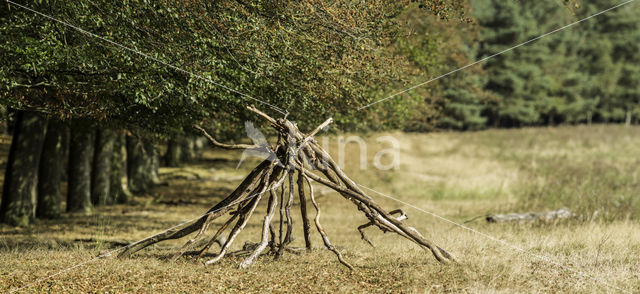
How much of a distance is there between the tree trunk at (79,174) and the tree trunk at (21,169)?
2314mm

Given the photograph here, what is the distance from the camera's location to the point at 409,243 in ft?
35.6

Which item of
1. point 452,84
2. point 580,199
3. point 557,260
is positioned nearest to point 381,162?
point 452,84

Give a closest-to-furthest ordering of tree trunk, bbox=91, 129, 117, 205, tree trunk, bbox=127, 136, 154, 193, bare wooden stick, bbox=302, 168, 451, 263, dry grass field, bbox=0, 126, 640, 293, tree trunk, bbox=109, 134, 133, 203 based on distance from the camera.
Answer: dry grass field, bbox=0, 126, 640, 293
bare wooden stick, bbox=302, 168, 451, 263
tree trunk, bbox=91, 129, 117, 205
tree trunk, bbox=109, 134, 133, 203
tree trunk, bbox=127, 136, 154, 193

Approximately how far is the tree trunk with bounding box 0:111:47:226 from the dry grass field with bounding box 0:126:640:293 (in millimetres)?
572

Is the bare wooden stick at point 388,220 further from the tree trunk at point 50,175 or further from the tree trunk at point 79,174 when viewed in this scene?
the tree trunk at point 79,174

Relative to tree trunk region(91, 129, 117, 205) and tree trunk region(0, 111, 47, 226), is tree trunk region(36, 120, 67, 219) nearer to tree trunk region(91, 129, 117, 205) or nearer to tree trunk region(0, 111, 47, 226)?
tree trunk region(0, 111, 47, 226)

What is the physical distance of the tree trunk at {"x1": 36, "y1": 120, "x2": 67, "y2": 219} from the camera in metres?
17.2

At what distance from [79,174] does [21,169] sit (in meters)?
2.80

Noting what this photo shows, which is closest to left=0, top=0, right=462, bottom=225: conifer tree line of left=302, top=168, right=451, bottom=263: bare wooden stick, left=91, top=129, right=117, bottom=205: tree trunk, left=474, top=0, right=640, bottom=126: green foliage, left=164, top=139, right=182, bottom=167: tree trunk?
left=302, top=168, right=451, bottom=263: bare wooden stick

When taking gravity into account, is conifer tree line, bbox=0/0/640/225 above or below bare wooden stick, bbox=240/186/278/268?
above

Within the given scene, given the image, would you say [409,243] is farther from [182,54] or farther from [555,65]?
[555,65]

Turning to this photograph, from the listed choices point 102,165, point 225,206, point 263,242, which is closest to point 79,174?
point 102,165

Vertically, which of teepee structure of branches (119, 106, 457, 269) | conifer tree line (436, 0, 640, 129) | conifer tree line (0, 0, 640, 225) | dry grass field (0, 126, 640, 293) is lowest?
dry grass field (0, 126, 640, 293)

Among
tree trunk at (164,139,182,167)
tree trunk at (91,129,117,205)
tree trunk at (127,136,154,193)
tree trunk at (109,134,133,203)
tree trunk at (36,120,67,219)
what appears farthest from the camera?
tree trunk at (164,139,182,167)
